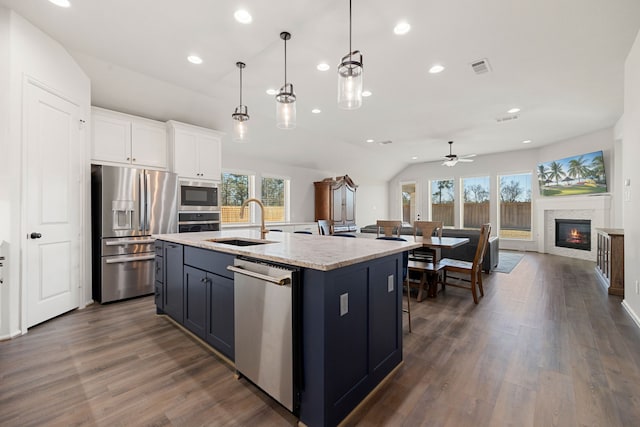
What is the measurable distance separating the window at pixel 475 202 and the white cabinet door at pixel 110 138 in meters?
9.13

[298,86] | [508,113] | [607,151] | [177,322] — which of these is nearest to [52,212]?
[177,322]

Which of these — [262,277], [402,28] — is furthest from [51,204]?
[402,28]

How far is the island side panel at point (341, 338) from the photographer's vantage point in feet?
4.65

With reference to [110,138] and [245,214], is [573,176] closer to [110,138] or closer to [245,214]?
[245,214]

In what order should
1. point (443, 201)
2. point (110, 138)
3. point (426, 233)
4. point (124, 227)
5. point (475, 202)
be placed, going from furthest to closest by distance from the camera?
point (443, 201) < point (475, 202) < point (426, 233) < point (110, 138) < point (124, 227)

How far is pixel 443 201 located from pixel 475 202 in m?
1.00

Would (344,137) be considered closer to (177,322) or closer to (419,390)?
(177,322)

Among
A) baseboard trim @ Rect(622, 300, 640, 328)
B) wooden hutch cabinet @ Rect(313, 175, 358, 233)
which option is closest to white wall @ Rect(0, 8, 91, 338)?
wooden hutch cabinet @ Rect(313, 175, 358, 233)

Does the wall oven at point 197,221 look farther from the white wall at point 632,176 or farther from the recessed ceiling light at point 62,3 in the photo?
the white wall at point 632,176

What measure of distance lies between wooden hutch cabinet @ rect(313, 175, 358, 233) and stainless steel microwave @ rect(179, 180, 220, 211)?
347 centimetres

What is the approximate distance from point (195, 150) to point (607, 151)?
847cm

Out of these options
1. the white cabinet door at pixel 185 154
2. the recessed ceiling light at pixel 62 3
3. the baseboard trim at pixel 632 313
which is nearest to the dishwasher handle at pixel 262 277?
the recessed ceiling light at pixel 62 3

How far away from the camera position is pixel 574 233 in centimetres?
689

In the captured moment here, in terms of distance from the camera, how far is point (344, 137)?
6574mm
